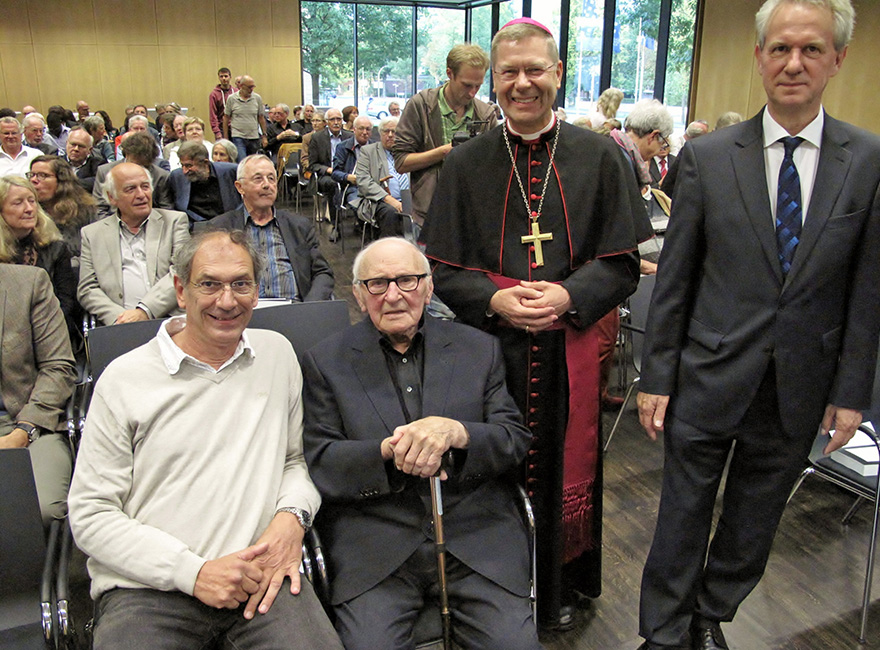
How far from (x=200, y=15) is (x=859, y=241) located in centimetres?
1563

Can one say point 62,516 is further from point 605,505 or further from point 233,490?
point 605,505

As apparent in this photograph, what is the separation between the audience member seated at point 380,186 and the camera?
6719 millimetres

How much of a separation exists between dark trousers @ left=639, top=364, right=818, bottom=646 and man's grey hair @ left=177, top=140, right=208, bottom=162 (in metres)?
3.92

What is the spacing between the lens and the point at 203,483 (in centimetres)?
175

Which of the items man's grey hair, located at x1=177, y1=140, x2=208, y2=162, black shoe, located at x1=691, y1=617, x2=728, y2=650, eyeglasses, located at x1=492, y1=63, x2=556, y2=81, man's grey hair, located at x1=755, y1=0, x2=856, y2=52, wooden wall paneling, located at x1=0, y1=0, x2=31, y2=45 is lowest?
black shoe, located at x1=691, y1=617, x2=728, y2=650

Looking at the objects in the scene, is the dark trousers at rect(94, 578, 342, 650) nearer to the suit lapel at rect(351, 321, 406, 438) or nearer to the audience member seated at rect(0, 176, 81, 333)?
the suit lapel at rect(351, 321, 406, 438)

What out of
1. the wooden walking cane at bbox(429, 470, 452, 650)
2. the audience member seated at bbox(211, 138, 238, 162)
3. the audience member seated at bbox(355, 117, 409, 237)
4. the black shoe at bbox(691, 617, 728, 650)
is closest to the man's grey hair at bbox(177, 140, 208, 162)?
the audience member seated at bbox(211, 138, 238, 162)

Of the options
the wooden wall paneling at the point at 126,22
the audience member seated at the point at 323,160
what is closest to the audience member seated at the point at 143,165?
the audience member seated at the point at 323,160

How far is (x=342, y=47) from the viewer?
1586cm

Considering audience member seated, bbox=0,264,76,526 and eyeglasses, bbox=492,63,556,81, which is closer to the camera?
eyeglasses, bbox=492,63,556,81

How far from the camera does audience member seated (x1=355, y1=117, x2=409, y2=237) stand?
672cm

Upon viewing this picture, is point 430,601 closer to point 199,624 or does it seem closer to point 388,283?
point 199,624

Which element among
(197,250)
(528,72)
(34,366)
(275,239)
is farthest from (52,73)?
(528,72)

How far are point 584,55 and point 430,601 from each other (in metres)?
11.6
